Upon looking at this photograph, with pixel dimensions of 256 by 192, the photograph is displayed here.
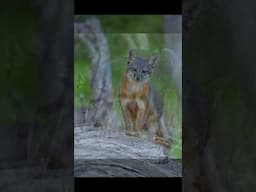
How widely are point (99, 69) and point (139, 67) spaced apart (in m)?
0.21

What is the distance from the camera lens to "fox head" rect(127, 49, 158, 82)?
2.75 m

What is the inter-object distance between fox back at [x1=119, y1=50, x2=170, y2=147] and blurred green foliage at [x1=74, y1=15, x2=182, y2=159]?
0.09 ft

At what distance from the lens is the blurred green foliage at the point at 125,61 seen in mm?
2764

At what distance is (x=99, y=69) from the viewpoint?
279cm

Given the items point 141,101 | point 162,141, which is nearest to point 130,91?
point 141,101

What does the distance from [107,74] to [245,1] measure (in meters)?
0.79

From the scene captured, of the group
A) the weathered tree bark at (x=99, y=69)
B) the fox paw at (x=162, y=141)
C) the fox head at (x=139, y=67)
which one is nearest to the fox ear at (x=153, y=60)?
the fox head at (x=139, y=67)

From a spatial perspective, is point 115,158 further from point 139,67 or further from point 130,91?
point 139,67

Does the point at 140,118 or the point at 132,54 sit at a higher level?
the point at 132,54
